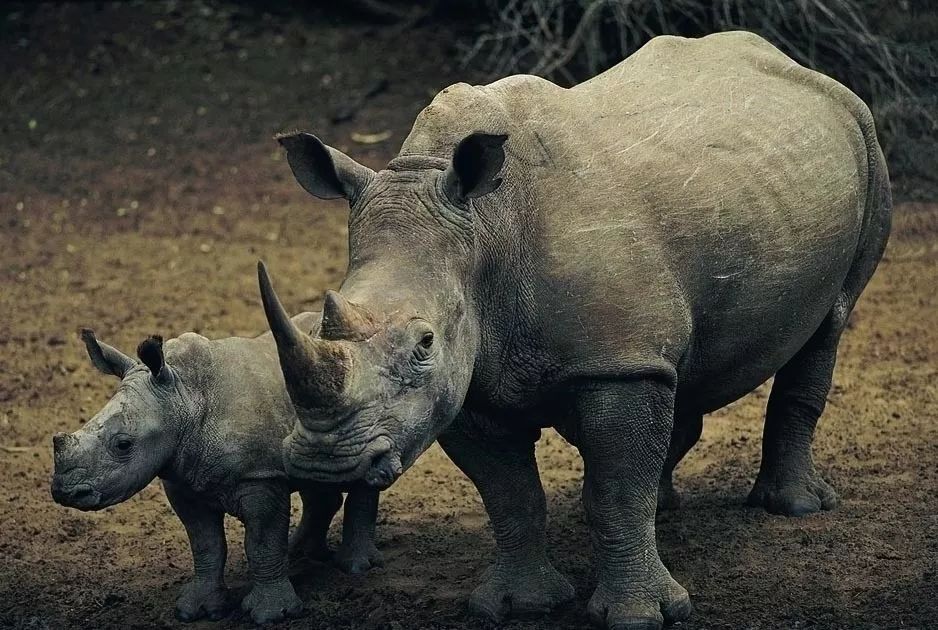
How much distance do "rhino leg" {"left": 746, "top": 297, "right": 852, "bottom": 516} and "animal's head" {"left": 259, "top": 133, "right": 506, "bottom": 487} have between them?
219cm

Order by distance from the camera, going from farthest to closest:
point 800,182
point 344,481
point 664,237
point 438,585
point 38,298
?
point 38,298
point 438,585
point 800,182
point 664,237
point 344,481

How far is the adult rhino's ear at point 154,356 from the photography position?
5.57 meters

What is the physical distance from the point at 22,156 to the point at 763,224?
9309 mm

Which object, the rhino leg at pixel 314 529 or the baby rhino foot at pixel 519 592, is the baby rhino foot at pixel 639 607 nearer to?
the baby rhino foot at pixel 519 592

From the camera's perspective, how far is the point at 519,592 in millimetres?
5742

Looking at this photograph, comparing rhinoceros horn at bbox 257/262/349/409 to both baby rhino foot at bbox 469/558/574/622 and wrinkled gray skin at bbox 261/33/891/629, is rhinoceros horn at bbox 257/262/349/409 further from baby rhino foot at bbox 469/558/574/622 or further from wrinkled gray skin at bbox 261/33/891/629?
baby rhino foot at bbox 469/558/574/622

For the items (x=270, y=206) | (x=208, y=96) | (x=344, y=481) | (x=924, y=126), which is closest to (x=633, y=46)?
(x=924, y=126)

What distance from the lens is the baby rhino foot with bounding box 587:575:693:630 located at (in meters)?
5.38

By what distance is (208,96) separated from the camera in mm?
14078

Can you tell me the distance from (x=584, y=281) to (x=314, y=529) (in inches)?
79.4

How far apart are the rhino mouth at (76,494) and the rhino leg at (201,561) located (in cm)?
40

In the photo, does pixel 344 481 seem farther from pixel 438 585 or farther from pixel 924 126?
pixel 924 126

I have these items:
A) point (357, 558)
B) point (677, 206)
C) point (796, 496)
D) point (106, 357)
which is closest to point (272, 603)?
point (357, 558)

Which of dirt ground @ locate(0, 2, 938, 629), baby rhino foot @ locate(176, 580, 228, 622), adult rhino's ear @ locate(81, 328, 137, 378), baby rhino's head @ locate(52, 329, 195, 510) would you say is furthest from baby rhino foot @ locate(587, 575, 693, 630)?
adult rhino's ear @ locate(81, 328, 137, 378)
